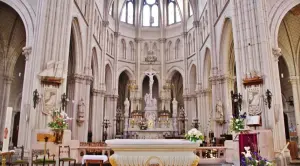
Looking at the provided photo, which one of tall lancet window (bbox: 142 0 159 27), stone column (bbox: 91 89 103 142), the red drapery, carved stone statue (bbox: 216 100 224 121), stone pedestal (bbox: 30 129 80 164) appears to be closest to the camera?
the red drapery

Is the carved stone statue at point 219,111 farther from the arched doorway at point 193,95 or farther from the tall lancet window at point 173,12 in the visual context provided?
the tall lancet window at point 173,12

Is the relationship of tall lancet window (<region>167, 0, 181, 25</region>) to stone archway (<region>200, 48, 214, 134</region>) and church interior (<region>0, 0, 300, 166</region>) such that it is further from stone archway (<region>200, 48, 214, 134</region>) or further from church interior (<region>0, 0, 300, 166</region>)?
stone archway (<region>200, 48, 214, 134</region>)

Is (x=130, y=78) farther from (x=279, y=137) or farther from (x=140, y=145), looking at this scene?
(x=140, y=145)

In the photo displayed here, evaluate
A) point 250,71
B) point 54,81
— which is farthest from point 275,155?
point 54,81

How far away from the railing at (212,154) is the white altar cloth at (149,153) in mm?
7019

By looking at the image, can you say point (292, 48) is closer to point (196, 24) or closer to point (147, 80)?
point (196, 24)

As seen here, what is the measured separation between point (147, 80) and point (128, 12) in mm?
9349

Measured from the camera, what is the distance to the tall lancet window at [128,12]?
33.0 meters

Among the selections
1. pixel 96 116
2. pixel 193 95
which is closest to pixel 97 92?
pixel 96 116

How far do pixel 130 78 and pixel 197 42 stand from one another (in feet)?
32.2

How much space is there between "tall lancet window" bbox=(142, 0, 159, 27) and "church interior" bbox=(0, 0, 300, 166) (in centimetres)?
13

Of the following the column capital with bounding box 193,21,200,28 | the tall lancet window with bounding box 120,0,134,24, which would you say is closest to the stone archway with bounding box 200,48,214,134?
the column capital with bounding box 193,21,200,28

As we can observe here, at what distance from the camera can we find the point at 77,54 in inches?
731

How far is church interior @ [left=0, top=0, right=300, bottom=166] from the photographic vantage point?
33.6ft
